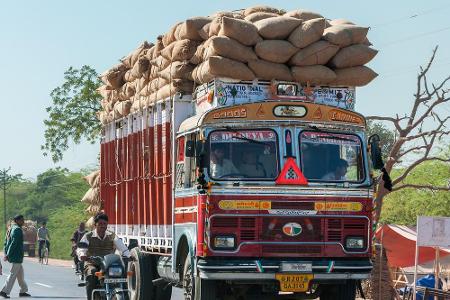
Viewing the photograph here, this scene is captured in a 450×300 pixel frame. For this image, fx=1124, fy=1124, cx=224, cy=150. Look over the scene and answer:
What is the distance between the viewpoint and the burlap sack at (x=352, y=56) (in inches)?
607

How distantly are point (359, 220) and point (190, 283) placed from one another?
7.89ft

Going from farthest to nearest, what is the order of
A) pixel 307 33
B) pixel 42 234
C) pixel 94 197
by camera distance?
pixel 42 234, pixel 94 197, pixel 307 33

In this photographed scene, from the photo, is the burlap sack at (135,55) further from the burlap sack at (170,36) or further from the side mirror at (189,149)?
the side mirror at (189,149)

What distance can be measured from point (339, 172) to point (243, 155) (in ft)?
4.23

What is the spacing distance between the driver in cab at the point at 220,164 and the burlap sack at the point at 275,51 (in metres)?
1.51

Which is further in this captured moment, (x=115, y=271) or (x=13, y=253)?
(x=13, y=253)

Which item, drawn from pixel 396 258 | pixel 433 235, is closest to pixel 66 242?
pixel 396 258

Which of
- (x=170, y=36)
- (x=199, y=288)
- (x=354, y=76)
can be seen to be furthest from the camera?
(x=170, y=36)

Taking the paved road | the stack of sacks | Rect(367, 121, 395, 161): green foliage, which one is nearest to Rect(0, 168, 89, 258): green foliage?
Rect(367, 121, 395, 161): green foliage

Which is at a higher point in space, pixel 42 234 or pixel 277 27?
pixel 277 27

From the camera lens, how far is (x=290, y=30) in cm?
1538

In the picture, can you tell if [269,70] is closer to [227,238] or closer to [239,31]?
[239,31]

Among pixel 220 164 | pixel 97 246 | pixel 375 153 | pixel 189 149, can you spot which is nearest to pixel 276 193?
pixel 220 164

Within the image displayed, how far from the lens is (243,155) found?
1451cm
